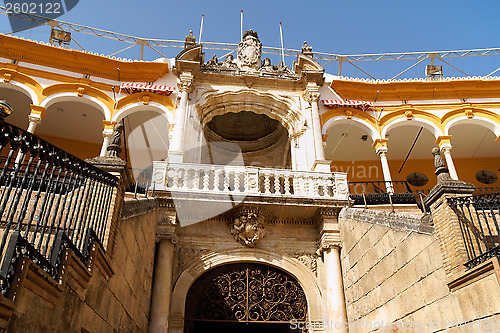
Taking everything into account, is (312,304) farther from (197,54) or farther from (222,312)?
(197,54)

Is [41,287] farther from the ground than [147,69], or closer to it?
closer to it

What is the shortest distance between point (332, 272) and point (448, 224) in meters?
3.66

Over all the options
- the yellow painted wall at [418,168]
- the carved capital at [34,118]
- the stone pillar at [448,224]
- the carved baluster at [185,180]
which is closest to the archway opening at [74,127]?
the carved capital at [34,118]

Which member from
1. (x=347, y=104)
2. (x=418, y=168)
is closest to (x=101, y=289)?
(x=347, y=104)

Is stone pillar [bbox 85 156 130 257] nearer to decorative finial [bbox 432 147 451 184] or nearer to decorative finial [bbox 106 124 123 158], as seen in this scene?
decorative finial [bbox 106 124 123 158]

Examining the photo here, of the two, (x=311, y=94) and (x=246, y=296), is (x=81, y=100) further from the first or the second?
(x=246, y=296)

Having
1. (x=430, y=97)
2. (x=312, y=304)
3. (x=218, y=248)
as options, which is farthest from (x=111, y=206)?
(x=430, y=97)

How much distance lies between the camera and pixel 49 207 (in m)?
3.64

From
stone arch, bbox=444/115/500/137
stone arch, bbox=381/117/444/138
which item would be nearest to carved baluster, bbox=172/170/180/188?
stone arch, bbox=381/117/444/138

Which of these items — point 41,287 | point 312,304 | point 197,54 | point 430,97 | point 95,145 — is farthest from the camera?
point 95,145

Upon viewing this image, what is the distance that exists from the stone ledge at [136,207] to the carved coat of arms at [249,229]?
78.9 inches

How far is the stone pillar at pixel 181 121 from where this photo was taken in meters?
10.0

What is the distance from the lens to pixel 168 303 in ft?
25.6

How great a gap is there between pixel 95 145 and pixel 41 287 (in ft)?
45.9
